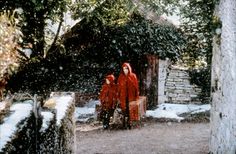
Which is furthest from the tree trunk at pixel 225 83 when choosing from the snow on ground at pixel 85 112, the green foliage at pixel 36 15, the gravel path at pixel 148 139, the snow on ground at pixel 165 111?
the green foliage at pixel 36 15

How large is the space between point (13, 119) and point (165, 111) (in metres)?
13.0

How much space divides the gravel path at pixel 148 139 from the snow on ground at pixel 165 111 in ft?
3.98

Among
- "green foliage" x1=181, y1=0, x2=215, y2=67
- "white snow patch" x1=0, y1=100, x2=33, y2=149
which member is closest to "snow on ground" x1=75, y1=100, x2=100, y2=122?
"green foliage" x1=181, y1=0, x2=215, y2=67

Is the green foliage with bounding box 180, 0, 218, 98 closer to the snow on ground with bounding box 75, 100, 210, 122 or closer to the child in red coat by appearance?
the snow on ground with bounding box 75, 100, 210, 122

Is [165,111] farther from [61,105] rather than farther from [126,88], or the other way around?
[61,105]

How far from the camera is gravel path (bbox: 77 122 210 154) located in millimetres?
9523

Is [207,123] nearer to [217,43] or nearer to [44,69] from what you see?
[217,43]

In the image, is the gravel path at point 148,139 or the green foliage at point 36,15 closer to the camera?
the gravel path at point 148,139

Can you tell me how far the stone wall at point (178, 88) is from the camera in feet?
59.2

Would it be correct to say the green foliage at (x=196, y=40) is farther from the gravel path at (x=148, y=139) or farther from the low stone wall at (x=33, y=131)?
the low stone wall at (x=33, y=131)

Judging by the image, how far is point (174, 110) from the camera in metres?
16.5

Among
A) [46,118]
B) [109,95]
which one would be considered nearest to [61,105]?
[46,118]

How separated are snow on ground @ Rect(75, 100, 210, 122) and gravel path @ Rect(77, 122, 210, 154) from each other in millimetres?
1212

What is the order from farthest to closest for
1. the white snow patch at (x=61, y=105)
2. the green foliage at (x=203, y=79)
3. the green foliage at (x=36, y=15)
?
the green foliage at (x=203, y=79), the green foliage at (x=36, y=15), the white snow patch at (x=61, y=105)
